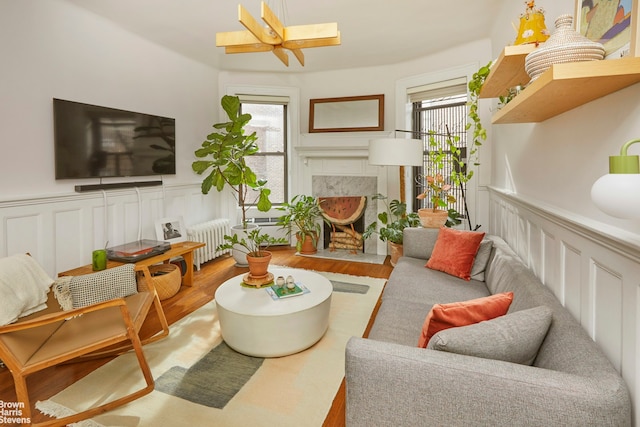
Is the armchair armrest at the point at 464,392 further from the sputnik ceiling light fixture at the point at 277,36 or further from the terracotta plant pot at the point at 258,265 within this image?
the sputnik ceiling light fixture at the point at 277,36

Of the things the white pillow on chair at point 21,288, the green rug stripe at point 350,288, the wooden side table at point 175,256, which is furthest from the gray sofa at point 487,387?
the wooden side table at point 175,256

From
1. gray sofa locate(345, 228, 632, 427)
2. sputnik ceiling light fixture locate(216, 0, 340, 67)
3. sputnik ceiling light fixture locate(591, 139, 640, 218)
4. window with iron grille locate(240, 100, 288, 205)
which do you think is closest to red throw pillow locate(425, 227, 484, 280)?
gray sofa locate(345, 228, 632, 427)

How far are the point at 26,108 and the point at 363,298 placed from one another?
320 centimetres

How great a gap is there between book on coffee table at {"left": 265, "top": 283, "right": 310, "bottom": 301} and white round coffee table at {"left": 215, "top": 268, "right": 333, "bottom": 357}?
2 cm

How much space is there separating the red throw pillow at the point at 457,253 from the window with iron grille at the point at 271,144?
9.92 feet

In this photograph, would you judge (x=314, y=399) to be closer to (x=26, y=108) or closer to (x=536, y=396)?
(x=536, y=396)

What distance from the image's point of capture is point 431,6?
312cm

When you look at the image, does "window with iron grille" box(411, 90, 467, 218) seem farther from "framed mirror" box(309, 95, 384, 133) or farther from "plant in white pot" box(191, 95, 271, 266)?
"plant in white pot" box(191, 95, 271, 266)

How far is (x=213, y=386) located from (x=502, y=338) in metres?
1.54

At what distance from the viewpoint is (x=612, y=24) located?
3.75 ft

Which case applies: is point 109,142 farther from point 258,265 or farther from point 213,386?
point 213,386

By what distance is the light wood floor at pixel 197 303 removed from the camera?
6.21 feet

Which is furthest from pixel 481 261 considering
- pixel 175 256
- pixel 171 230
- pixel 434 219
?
pixel 171 230

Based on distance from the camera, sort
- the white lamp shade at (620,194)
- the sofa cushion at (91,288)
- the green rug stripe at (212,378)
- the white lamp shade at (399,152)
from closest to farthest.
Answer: the white lamp shade at (620,194), the green rug stripe at (212,378), the sofa cushion at (91,288), the white lamp shade at (399,152)
